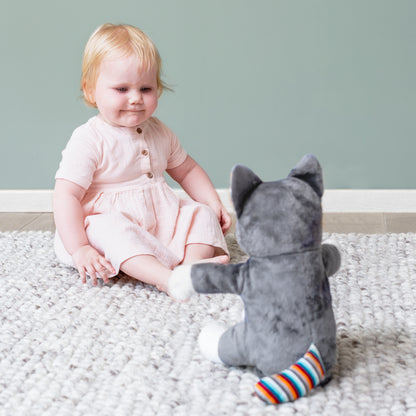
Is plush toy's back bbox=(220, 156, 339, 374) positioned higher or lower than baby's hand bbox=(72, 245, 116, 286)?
higher

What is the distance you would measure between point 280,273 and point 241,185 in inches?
4.3

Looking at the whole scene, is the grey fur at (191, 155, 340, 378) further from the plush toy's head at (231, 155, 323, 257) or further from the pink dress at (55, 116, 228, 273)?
the pink dress at (55, 116, 228, 273)

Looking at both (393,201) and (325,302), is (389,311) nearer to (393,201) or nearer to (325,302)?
(325,302)

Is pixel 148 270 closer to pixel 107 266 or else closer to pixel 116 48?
pixel 107 266

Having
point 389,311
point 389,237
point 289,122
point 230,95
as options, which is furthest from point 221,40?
point 389,311

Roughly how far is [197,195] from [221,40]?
0.57m

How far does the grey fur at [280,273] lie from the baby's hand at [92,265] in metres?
0.39

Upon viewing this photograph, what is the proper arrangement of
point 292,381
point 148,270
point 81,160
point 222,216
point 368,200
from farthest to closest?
point 368,200
point 222,216
point 81,160
point 148,270
point 292,381

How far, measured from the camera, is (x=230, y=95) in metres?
1.81

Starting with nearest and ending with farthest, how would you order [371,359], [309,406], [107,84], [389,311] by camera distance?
[309,406] → [371,359] → [389,311] → [107,84]

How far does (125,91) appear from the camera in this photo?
121 cm

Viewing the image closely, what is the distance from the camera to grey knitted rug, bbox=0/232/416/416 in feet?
2.46

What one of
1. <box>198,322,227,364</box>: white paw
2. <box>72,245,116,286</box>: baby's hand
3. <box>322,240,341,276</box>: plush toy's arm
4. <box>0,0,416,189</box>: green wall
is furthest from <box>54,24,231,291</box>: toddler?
<box>0,0,416,189</box>: green wall

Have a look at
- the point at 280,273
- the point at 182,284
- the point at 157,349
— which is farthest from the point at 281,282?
the point at 157,349
